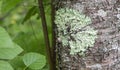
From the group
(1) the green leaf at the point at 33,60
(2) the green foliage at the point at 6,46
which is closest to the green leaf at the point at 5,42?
(2) the green foliage at the point at 6,46

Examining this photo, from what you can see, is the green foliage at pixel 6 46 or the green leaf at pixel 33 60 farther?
the green leaf at pixel 33 60

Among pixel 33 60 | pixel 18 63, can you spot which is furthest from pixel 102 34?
pixel 18 63

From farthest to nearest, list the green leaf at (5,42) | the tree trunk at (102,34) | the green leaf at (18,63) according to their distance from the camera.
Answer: the green leaf at (18,63) → the tree trunk at (102,34) → the green leaf at (5,42)

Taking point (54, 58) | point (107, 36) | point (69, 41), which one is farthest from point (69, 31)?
point (54, 58)

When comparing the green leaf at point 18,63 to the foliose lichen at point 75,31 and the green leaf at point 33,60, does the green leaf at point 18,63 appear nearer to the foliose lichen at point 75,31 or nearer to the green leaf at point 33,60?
the green leaf at point 33,60

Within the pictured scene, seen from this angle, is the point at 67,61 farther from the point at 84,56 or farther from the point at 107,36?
the point at 107,36

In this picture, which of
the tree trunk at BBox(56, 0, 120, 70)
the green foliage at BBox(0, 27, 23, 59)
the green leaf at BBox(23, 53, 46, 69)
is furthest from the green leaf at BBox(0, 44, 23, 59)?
the tree trunk at BBox(56, 0, 120, 70)

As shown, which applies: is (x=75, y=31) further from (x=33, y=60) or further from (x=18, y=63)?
(x=18, y=63)

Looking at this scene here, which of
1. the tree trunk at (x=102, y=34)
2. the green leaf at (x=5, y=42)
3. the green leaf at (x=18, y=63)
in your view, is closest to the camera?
the green leaf at (x=5, y=42)
